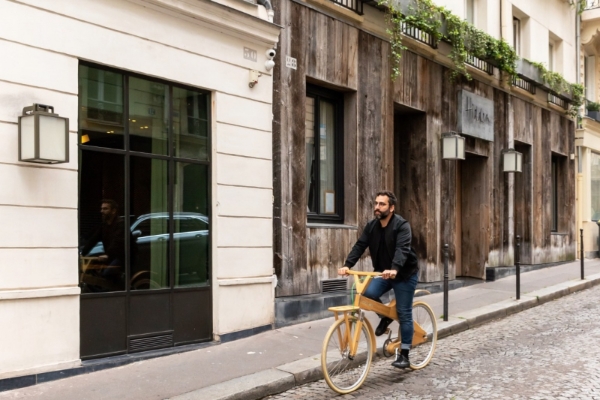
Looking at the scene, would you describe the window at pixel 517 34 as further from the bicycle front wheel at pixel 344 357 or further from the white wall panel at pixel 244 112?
the bicycle front wheel at pixel 344 357

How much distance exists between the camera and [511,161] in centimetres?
1534

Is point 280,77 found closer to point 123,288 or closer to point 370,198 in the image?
point 370,198

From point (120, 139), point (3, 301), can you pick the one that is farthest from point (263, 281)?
point (3, 301)

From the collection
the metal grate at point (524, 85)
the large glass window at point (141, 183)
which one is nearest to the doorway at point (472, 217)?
the metal grate at point (524, 85)

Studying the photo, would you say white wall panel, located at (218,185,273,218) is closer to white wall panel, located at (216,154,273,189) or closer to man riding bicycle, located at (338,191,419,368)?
white wall panel, located at (216,154,273,189)

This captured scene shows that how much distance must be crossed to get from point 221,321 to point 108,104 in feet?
9.72

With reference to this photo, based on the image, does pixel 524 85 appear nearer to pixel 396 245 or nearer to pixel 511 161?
pixel 511 161

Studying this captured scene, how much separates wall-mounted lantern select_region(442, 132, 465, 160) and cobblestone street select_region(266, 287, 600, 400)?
12.7ft

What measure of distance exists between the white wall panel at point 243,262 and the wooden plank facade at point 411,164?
1.28 ft

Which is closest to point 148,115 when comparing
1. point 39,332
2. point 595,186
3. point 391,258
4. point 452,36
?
point 39,332

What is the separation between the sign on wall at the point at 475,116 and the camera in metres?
14.0

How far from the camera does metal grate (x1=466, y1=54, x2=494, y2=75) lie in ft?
46.6

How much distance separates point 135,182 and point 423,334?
11.9 feet

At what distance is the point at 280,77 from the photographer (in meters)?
9.35
